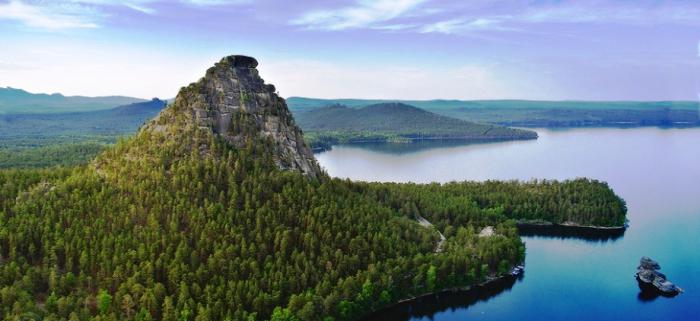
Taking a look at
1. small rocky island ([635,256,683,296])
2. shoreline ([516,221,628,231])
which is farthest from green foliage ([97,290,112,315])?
shoreline ([516,221,628,231])

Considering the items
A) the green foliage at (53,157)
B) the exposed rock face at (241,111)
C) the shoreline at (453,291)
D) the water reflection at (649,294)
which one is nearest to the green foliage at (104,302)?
the shoreline at (453,291)

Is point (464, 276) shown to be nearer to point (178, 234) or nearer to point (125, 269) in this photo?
point (178, 234)

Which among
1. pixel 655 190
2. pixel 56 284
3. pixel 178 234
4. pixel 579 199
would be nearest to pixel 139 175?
pixel 178 234

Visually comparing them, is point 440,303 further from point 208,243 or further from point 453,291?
point 208,243

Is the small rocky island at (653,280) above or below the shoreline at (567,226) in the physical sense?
below

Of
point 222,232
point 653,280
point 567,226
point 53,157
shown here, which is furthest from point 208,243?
point 53,157

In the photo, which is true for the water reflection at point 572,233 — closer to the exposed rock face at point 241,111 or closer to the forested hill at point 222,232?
the forested hill at point 222,232
